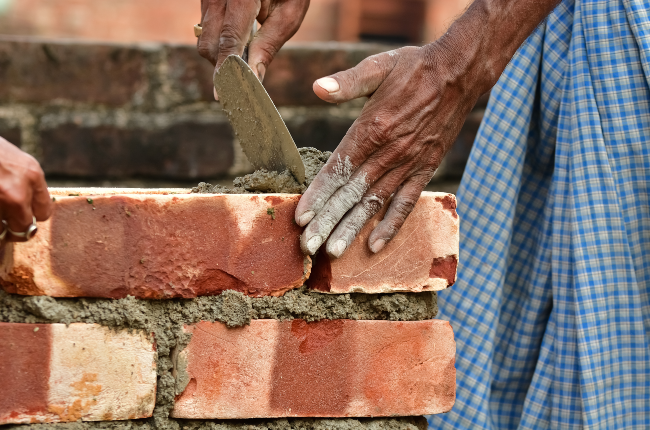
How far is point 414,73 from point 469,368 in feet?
2.55

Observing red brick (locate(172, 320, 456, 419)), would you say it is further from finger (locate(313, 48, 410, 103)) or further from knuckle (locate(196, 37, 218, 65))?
knuckle (locate(196, 37, 218, 65))

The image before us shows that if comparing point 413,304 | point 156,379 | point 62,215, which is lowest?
point 156,379

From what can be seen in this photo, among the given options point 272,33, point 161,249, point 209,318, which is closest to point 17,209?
point 161,249

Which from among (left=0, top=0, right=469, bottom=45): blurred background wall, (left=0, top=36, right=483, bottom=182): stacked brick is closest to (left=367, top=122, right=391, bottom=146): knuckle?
(left=0, top=36, right=483, bottom=182): stacked brick

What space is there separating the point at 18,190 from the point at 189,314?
0.36 metres

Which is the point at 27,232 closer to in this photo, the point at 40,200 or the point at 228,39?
the point at 40,200

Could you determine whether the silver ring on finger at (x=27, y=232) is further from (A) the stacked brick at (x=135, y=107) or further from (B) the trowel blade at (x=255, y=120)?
(A) the stacked brick at (x=135, y=107)

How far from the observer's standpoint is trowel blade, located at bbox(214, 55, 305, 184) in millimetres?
1114

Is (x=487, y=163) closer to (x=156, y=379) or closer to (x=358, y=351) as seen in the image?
(x=358, y=351)

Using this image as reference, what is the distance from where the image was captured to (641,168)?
1.47 m

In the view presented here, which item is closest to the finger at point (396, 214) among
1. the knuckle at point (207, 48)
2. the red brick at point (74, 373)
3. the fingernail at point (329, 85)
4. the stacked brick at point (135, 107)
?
the fingernail at point (329, 85)

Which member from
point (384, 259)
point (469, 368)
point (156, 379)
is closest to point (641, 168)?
Result: point (469, 368)

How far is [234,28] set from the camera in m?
1.42

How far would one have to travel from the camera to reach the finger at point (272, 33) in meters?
1.48
